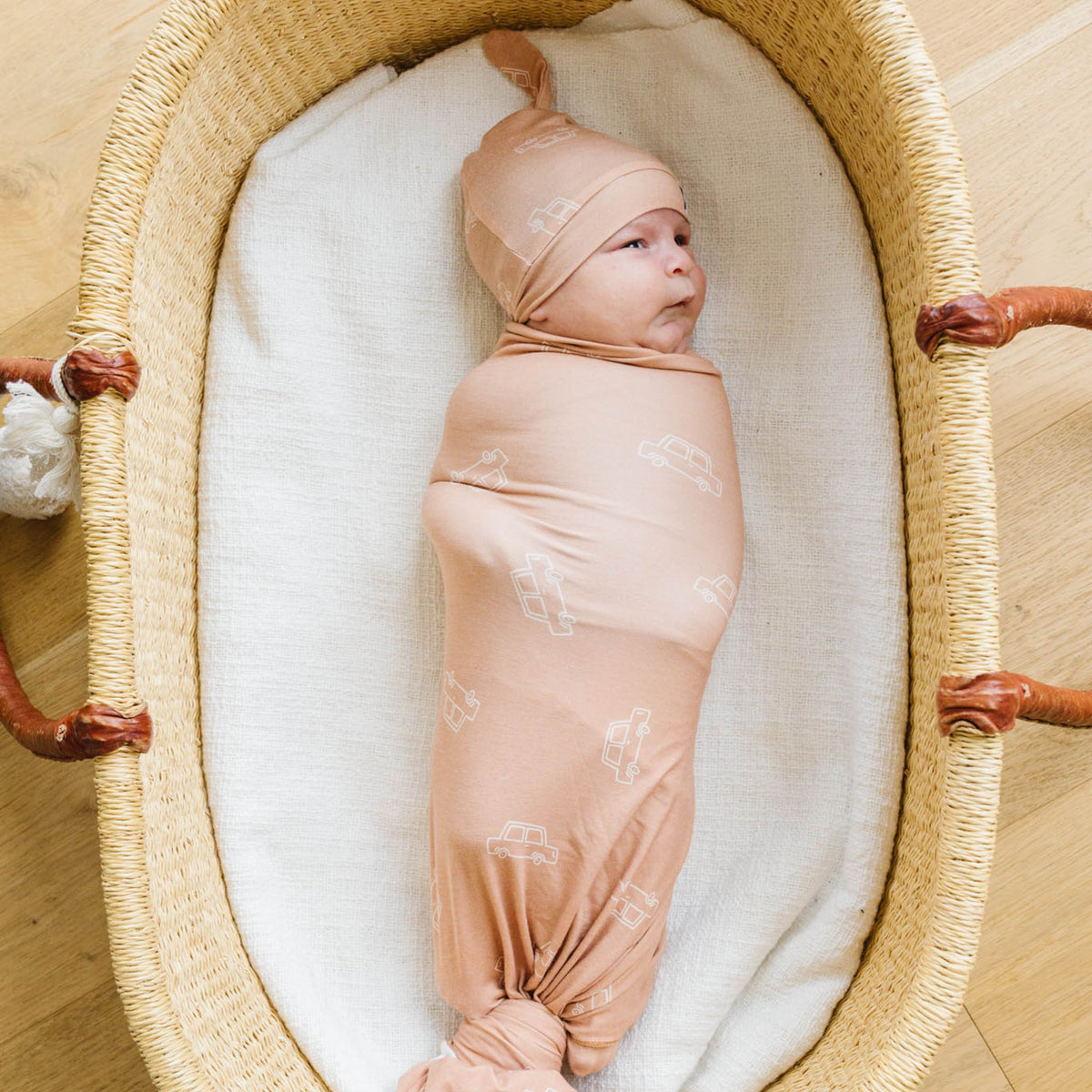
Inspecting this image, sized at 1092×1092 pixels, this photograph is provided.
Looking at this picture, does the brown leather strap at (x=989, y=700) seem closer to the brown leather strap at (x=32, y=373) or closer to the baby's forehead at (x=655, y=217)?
the baby's forehead at (x=655, y=217)

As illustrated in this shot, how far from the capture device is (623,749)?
974 millimetres

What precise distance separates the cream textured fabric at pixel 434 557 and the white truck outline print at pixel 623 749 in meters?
0.18

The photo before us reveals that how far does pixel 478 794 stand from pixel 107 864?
1.13 feet

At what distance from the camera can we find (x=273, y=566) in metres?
1.16

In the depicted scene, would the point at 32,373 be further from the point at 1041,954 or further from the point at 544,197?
the point at 1041,954

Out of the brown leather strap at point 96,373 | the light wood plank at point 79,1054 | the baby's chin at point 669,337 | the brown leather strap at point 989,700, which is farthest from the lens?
the light wood plank at point 79,1054

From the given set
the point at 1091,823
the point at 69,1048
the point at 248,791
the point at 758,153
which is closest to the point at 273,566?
the point at 248,791

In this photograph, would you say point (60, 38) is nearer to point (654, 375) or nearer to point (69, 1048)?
point (654, 375)

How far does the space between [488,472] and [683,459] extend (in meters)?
0.20

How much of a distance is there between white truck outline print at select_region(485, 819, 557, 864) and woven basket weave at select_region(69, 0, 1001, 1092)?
0.32 m

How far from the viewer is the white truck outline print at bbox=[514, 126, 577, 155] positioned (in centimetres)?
109

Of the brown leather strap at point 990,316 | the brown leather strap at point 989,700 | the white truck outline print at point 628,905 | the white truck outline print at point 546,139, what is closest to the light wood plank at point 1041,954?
the brown leather strap at point 989,700

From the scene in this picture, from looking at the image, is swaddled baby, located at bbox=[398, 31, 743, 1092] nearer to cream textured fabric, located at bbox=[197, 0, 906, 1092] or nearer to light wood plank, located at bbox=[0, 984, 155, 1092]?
cream textured fabric, located at bbox=[197, 0, 906, 1092]

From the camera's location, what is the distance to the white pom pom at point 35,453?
3.71 ft
